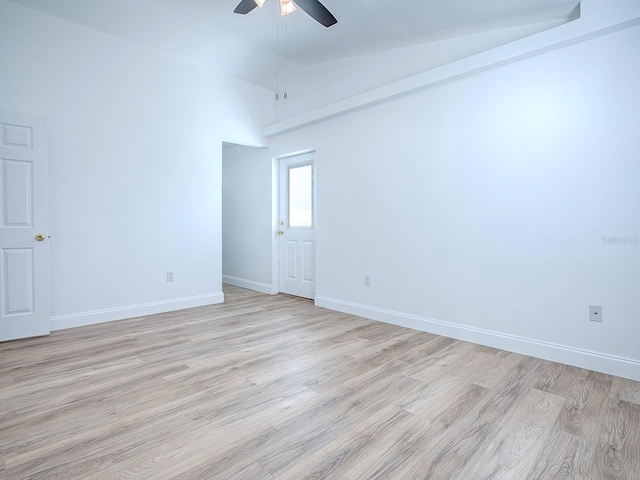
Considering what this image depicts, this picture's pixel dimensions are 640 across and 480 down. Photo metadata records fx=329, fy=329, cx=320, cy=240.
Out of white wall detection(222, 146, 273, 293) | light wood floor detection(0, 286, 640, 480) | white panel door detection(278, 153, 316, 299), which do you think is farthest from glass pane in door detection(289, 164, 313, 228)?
light wood floor detection(0, 286, 640, 480)

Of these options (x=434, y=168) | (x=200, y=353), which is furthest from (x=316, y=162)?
(x=200, y=353)

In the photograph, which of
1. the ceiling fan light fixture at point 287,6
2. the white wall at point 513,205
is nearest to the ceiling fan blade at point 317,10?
the ceiling fan light fixture at point 287,6

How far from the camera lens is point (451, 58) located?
3.11m

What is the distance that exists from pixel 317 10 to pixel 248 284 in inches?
163

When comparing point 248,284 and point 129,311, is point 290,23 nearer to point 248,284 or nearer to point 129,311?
point 129,311

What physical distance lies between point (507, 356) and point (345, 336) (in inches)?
53.3

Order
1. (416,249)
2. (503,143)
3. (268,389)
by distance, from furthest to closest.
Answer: (416,249), (503,143), (268,389)

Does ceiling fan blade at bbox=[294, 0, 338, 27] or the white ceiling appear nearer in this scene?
ceiling fan blade at bbox=[294, 0, 338, 27]

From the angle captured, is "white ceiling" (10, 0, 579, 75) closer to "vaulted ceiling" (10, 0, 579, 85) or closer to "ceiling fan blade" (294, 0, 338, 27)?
"vaulted ceiling" (10, 0, 579, 85)

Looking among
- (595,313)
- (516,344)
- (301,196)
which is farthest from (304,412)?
(301,196)

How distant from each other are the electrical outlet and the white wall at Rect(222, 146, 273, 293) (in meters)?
3.84

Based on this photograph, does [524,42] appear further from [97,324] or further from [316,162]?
[97,324]

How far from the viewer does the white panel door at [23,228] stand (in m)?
2.93

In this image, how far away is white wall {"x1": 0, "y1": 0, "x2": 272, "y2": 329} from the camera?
3205 mm
